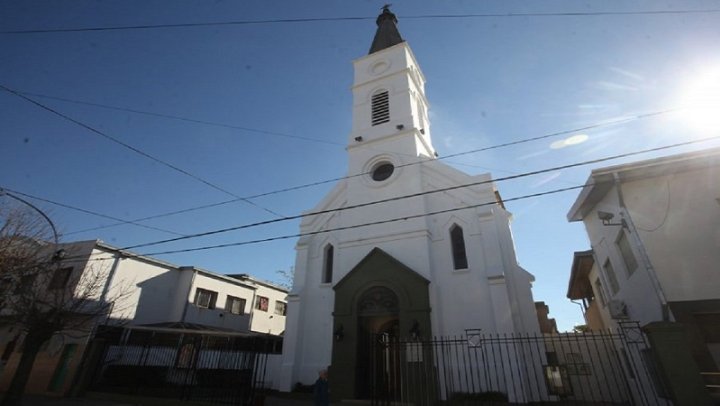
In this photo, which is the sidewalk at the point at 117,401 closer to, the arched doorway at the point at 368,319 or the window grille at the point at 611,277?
the arched doorway at the point at 368,319

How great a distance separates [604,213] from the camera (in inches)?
450

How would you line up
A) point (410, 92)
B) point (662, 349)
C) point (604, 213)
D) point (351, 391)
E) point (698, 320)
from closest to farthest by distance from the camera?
point (662, 349) → point (698, 320) → point (604, 213) → point (351, 391) → point (410, 92)

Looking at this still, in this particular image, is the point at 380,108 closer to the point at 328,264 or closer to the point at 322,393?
the point at 328,264

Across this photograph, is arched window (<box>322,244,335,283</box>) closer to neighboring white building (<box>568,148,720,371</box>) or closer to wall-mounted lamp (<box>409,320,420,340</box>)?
wall-mounted lamp (<box>409,320,420,340</box>)

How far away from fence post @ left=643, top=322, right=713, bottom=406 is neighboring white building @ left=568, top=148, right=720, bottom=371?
Result: 96.4 inches

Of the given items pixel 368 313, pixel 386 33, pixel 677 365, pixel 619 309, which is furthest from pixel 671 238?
pixel 386 33

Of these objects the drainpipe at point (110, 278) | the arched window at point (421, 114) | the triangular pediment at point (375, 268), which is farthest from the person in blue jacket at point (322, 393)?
the arched window at point (421, 114)

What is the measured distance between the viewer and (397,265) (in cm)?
1541

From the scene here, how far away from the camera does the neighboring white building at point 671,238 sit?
28.6 feet

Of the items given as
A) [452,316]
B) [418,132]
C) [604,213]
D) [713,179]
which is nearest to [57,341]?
[452,316]

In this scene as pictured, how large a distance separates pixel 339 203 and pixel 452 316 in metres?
8.74

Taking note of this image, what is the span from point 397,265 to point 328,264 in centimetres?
429

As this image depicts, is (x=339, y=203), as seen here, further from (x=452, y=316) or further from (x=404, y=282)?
(x=452, y=316)

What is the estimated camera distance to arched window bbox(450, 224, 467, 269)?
50.5 feet
